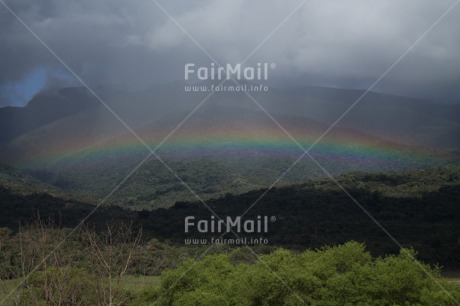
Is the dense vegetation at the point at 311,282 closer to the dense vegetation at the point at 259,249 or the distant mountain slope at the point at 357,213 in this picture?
the dense vegetation at the point at 259,249

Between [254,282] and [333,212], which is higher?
[254,282]

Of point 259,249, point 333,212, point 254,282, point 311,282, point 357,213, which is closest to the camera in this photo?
point 311,282

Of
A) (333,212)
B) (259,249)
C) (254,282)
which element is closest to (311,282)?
(254,282)

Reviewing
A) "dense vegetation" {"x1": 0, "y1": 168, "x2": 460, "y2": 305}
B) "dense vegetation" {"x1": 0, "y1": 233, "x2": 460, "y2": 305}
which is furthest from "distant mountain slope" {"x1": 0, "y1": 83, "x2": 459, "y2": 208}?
"dense vegetation" {"x1": 0, "y1": 233, "x2": 460, "y2": 305}

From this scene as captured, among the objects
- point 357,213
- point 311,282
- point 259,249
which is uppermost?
point 311,282

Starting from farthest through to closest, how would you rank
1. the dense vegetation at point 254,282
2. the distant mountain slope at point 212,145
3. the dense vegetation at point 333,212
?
the distant mountain slope at point 212,145
the dense vegetation at point 333,212
the dense vegetation at point 254,282

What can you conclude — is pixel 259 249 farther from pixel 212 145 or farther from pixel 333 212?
pixel 212 145

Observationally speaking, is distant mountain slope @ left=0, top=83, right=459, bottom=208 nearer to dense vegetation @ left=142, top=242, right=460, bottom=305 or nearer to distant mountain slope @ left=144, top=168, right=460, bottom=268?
distant mountain slope @ left=144, top=168, right=460, bottom=268

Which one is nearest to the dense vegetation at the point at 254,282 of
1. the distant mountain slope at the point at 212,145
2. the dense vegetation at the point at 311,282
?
the dense vegetation at the point at 311,282

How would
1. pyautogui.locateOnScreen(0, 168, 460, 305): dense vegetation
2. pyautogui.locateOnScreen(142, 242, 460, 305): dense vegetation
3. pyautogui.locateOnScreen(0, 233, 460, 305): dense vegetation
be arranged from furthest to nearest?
pyautogui.locateOnScreen(0, 168, 460, 305): dense vegetation
pyautogui.locateOnScreen(142, 242, 460, 305): dense vegetation
pyautogui.locateOnScreen(0, 233, 460, 305): dense vegetation

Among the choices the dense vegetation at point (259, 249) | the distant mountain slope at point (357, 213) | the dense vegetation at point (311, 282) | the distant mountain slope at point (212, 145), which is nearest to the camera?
the dense vegetation at point (311, 282)

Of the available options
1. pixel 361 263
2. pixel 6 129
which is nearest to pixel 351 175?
pixel 361 263

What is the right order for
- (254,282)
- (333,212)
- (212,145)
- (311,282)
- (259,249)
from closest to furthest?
(311,282) < (254,282) < (259,249) < (333,212) < (212,145)
